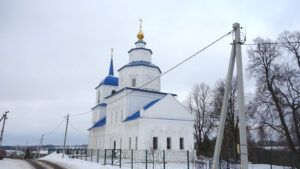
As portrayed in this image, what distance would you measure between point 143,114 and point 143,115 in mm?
112

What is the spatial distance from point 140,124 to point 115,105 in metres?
7.82

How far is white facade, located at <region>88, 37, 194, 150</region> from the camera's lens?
24.6 metres

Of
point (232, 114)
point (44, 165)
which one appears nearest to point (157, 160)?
point (44, 165)

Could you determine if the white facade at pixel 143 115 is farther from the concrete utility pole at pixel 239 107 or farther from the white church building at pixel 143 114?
the concrete utility pole at pixel 239 107

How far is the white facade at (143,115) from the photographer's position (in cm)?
2459

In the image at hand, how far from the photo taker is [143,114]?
2439 cm

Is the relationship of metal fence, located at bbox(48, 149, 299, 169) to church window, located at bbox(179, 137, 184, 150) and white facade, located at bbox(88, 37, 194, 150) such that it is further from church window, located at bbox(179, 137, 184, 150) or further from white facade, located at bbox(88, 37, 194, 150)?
church window, located at bbox(179, 137, 184, 150)

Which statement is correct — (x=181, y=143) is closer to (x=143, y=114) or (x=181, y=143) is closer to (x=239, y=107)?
(x=143, y=114)

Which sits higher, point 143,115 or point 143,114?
point 143,114

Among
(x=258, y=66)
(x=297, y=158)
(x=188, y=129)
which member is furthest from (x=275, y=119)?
(x=188, y=129)

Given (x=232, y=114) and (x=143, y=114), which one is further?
(x=232, y=114)

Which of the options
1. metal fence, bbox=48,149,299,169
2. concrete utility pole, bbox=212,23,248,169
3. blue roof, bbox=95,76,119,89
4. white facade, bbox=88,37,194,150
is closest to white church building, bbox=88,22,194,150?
white facade, bbox=88,37,194,150

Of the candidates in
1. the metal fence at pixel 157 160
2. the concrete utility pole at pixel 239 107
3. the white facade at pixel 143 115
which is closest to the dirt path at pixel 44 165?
the metal fence at pixel 157 160

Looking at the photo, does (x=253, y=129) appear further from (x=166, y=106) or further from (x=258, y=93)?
(x=166, y=106)
